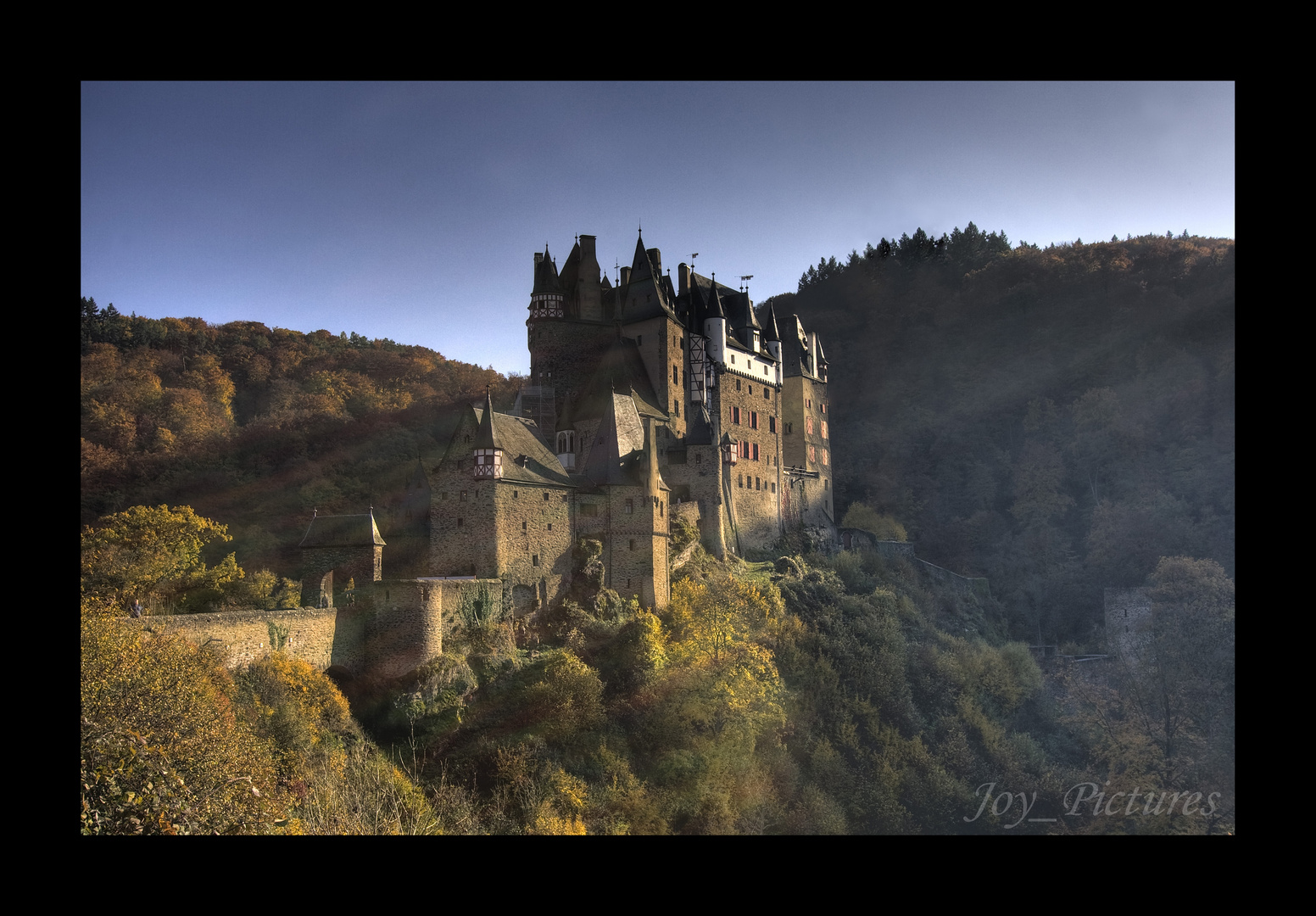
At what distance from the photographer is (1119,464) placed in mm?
57875

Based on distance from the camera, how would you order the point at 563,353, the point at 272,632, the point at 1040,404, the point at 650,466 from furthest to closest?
the point at 1040,404 < the point at 563,353 < the point at 650,466 < the point at 272,632

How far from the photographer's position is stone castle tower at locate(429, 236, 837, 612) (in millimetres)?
28141

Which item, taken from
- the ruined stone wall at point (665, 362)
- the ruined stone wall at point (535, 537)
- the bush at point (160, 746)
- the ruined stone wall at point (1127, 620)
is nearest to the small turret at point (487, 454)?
the ruined stone wall at point (535, 537)

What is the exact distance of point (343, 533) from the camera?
25.8 m

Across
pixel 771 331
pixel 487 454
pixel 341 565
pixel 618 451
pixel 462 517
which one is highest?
pixel 771 331

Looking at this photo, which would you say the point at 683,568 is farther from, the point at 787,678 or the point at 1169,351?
the point at 1169,351

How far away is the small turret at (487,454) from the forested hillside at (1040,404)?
33505 millimetres

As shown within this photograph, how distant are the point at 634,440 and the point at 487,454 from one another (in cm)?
714

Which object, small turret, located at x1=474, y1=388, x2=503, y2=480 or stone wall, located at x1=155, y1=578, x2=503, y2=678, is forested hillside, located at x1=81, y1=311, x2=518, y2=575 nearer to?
small turret, located at x1=474, y1=388, x2=503, y2=480

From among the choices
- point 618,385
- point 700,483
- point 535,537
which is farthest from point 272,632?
point 700,483

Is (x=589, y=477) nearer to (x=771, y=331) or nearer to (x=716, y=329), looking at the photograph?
(x=716, y=329)

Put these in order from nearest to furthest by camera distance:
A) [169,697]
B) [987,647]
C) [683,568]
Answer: [169,697], [683,568], [987,647]

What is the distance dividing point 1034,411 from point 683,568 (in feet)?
131
